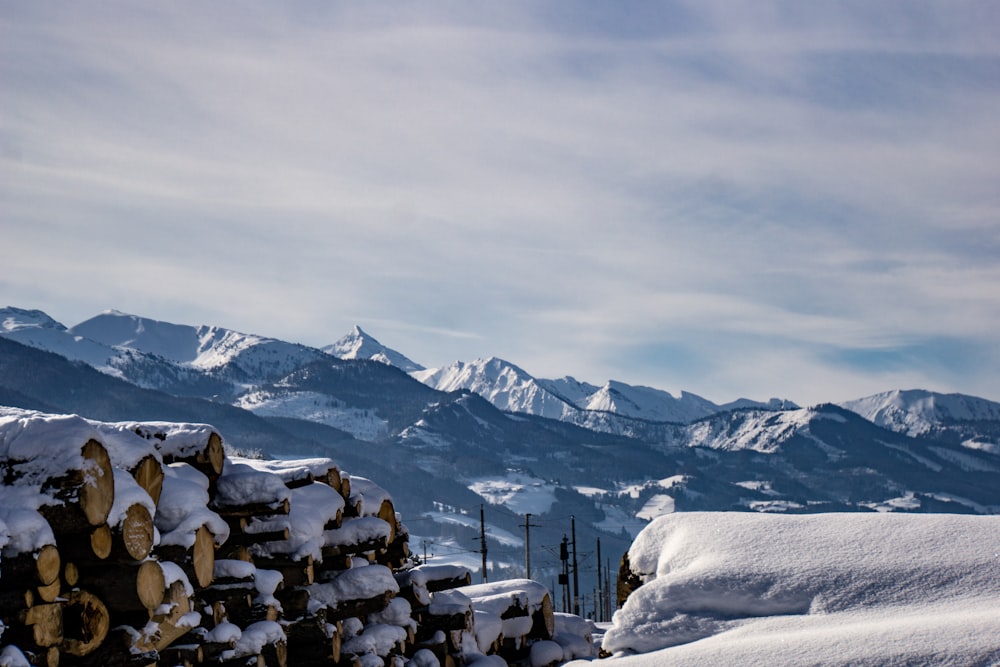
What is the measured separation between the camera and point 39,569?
8.24 meters

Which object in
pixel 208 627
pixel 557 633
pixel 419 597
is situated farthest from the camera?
pixel 557 633

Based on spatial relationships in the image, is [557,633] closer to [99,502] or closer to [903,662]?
[99,502]

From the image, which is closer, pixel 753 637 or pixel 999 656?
pixel 999 656

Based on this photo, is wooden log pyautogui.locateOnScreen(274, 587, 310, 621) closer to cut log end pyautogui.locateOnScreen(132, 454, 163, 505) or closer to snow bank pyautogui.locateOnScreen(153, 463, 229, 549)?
snow bank pyautogui.locateOnScreen(153, 463, 229, 549)

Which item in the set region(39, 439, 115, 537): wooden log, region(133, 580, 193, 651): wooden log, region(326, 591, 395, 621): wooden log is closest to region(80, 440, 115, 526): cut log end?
region(39, 439, 115, 537): wooden log

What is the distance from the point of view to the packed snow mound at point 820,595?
5.95 metres

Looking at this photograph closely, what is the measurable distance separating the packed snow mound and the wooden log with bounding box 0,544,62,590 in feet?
15.7

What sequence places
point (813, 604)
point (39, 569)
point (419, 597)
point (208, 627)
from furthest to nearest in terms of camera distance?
point (419, 597), point (208, 627), point (39, 569), point (813, 604)

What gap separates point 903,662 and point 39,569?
676 cm

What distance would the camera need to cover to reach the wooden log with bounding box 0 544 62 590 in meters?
8.20

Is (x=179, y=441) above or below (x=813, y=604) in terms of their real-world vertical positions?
above

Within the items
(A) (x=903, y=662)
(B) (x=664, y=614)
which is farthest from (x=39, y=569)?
(A) (x=903, y=662)

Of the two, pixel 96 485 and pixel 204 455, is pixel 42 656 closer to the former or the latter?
pixel 96 485

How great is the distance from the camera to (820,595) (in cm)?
714
